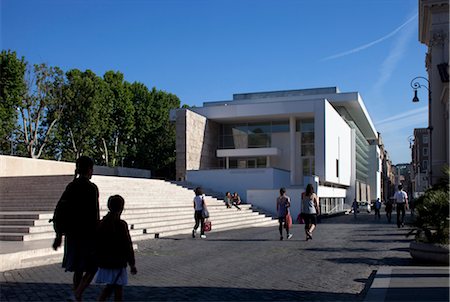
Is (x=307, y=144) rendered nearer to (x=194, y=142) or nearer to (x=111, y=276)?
(x=194, y=142)

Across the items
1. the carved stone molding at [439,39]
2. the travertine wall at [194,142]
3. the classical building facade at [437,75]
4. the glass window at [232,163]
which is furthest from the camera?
the glass window at [232,163]

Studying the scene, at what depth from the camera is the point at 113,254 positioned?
18.1ft

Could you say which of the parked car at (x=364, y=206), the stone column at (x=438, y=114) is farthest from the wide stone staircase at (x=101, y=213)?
the parked car at (x=364, y=206)

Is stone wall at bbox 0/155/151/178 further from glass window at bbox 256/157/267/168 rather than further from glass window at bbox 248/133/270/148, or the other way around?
glass window at bbox 248/133/270/148

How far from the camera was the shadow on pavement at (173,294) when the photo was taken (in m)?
7.09

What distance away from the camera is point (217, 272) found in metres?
9.60

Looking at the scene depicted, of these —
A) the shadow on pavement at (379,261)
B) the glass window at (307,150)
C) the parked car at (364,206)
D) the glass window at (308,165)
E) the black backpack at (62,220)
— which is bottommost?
the parked car at (364,206)

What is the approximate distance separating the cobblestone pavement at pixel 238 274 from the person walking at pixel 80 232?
118 centimetres

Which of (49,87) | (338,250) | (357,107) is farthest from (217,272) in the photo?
(357,107)

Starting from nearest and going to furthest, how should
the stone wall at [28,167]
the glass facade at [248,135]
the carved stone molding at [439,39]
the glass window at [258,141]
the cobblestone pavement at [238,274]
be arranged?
the cobblestone pavement at [238,274], the stone wall at [28,167], the carved stone molding at [439,39], the glass facade at [248,135], the glass window at [258,141]

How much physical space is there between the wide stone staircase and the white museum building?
6.44 m

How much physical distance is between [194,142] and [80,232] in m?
37.5

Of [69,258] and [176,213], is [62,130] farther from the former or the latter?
[69,258]

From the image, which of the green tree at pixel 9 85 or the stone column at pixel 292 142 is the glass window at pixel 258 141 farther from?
the green tree at pixel 9 85
